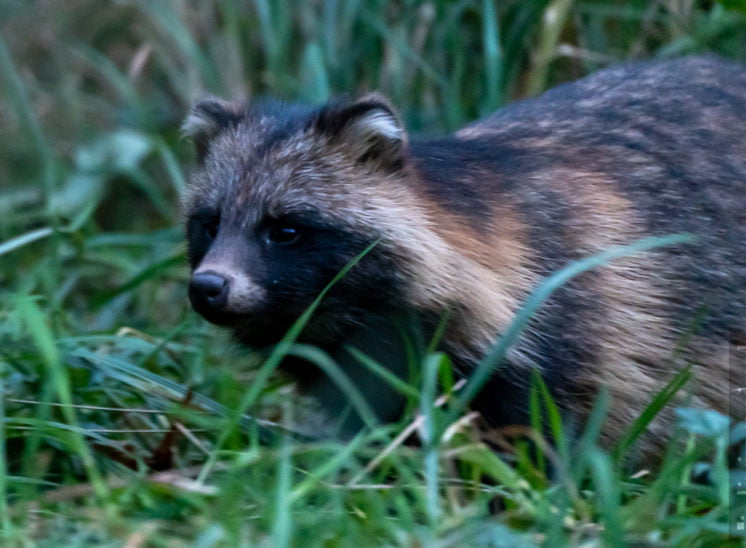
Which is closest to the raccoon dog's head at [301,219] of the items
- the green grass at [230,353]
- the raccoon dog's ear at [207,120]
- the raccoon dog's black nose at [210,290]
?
the raccoon dog's black nose at [210,290]

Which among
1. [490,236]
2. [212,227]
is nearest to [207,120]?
[212,227]

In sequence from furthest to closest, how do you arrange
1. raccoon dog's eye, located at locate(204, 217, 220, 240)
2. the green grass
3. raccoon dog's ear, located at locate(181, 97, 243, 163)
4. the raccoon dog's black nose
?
raccoon dog's ear, located at locate(181, 97, 243, 163), raccoon dog's eye, located at locate(204, 217, 220, 240), the raccoon dog's black nose, the green grass

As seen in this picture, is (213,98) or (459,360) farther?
(213,98)

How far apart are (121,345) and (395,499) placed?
1.87 m

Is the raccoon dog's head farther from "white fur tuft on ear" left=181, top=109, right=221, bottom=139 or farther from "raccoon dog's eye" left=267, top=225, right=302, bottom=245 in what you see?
"white fur tuft on ear" left=181, top=109, right=221, bottom=139

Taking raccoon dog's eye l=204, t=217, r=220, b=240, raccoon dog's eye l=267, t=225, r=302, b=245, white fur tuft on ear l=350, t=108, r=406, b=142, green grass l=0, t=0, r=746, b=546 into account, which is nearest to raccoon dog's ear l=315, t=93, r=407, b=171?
white fur tuft on ear l=350, t=108, r=406, b=142

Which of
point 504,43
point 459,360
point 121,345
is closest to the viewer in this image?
point 459,360

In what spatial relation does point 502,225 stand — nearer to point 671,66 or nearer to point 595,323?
point 595,323

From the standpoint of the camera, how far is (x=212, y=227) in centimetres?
414

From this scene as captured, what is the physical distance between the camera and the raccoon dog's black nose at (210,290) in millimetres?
3668

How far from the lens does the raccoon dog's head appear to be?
12.5ft

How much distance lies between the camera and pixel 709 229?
172 inches

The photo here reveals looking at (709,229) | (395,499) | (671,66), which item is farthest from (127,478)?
(671,66)

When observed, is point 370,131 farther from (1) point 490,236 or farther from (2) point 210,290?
(2) point 210,290
